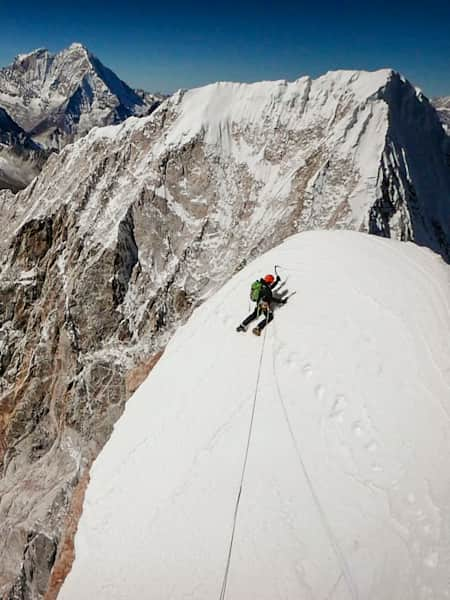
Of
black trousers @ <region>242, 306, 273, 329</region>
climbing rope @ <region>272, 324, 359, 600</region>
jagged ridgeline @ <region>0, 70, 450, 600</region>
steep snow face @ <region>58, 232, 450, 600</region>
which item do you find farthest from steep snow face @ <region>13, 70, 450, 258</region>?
climbing rope @ <region>272, 324, 359, 600</region>

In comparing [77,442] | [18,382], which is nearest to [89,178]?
[18,382]

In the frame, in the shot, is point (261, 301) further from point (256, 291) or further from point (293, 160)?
point (293, 160)

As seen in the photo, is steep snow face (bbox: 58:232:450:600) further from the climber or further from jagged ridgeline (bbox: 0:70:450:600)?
jagged ridgeline (bbox: 0:70:450:600)

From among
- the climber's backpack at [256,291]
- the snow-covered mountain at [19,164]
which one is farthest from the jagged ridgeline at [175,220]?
the snow-covered mountain at [19,164]

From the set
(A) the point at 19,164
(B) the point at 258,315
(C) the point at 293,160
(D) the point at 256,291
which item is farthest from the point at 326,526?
Answer: (A) the point at 19,164

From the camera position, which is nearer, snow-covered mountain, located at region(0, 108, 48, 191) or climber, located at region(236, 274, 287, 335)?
climber, located at region(236, 274, 287, 335)

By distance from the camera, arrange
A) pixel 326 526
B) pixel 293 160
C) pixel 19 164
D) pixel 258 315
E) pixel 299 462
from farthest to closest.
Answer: pixel 19 164 < pixel 293 160 < pixel 258 315 < pixel 299 462 < pixel 326 526

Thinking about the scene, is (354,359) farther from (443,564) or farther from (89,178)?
(89,178)
